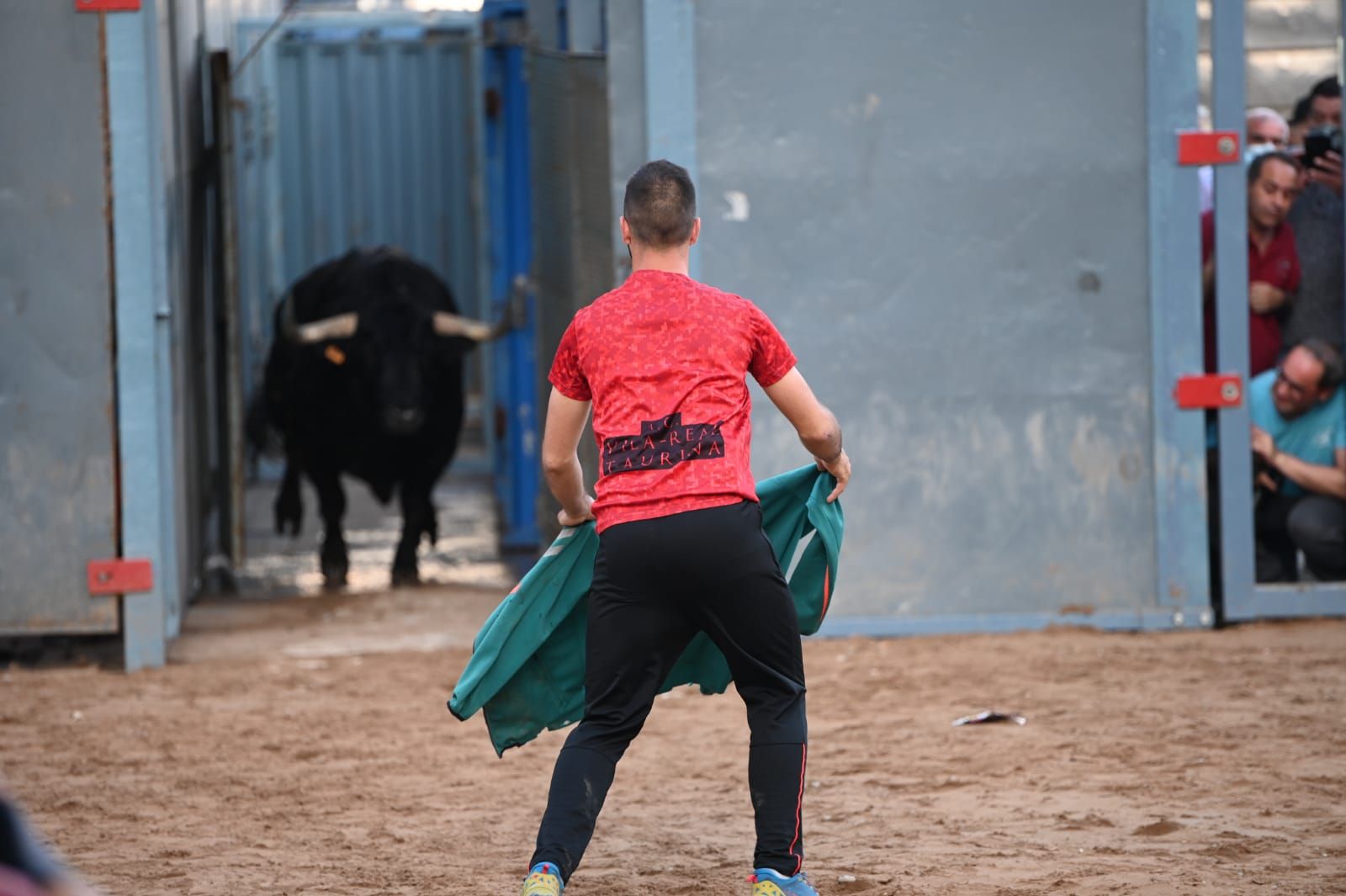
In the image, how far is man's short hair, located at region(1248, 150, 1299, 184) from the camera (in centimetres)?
770

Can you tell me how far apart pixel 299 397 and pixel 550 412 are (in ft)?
20.8

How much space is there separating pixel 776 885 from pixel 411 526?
6.15 meters

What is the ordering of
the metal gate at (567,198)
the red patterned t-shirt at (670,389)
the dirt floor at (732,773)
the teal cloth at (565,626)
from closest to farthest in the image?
the red patterned t-shirt at (670,389)
the teal cloth at (565,626)
the dirt floor at (732,773)
the metal gate at (567,198)

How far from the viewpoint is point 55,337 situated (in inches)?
284

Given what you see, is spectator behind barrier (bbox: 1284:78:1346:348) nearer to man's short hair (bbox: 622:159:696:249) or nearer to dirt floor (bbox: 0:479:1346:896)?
dirt floor (bbox: 0:479:1346:896)

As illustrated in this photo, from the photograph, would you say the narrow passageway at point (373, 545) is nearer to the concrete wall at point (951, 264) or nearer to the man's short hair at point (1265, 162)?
the concrete wall at point (951, 264)

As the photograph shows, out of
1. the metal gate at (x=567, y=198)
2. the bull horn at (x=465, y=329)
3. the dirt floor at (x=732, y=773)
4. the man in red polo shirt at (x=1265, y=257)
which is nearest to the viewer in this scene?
the dirt floor at (x=732, y=773)

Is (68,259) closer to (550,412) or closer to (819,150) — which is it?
(819,150)

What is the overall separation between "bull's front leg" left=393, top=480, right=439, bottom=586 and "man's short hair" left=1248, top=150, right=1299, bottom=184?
15.3ft

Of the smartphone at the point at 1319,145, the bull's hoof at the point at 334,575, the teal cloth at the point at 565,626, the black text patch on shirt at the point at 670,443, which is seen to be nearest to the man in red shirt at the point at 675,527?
the black text patch on shirt at the point at 670,443

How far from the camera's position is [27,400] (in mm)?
7219

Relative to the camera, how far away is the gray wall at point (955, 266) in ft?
24.3

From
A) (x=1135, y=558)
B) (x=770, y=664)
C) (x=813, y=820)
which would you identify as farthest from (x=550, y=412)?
(x=1135, y=558)

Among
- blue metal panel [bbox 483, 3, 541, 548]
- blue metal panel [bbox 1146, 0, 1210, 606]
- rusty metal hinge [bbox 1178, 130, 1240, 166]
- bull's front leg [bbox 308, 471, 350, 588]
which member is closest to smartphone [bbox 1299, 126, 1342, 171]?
rusty metal hinge [bbox 1178, 130, 1240, 166]
